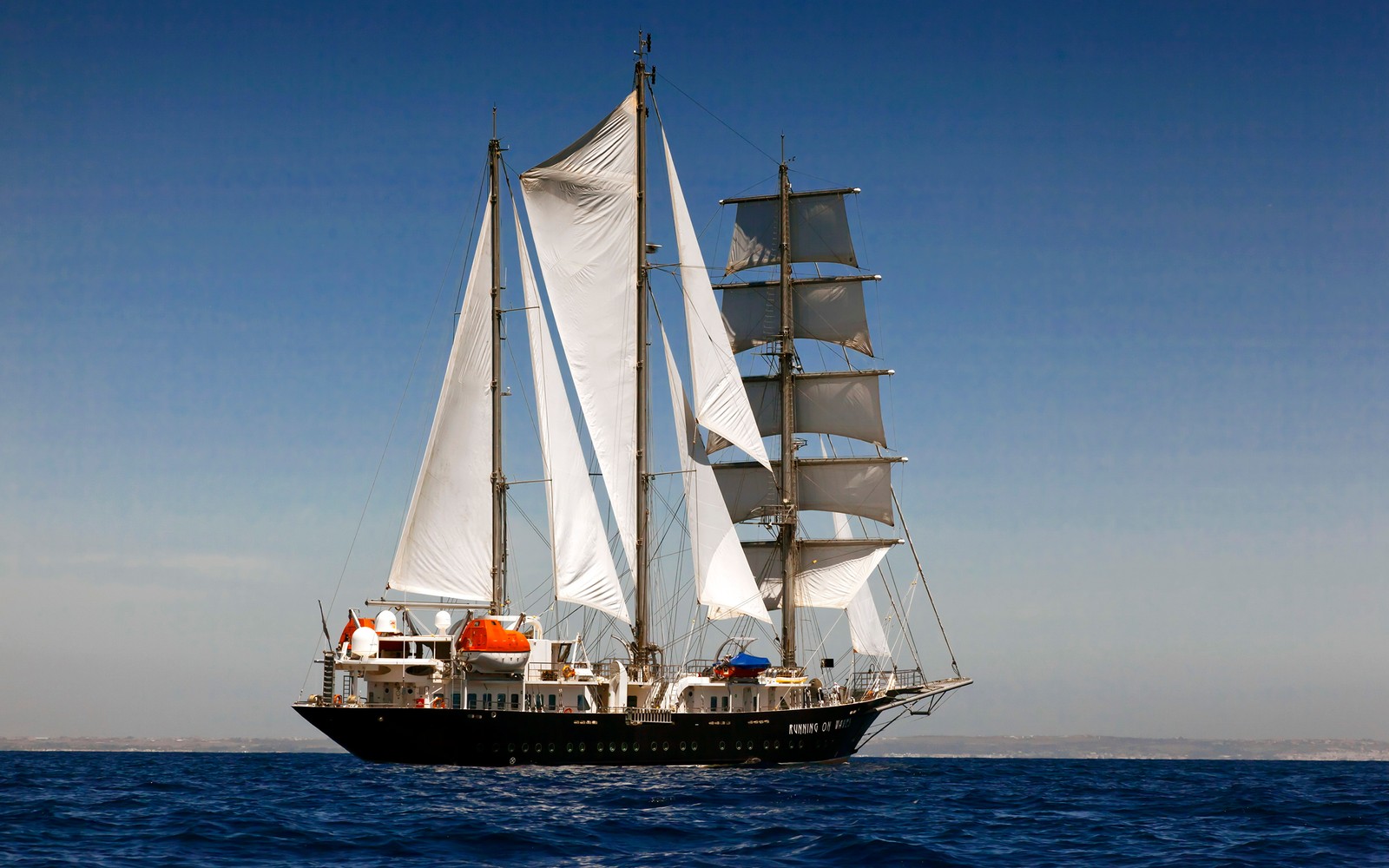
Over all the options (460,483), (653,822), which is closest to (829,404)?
(460,483)

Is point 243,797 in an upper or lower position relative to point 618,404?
lower

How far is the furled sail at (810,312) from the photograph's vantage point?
76.8 m

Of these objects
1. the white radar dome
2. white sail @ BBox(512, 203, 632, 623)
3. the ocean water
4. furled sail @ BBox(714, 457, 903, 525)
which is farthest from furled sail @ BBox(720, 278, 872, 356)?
the white radar dome

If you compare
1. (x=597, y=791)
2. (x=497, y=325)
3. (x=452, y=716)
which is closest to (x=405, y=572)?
(x=452, y=716)

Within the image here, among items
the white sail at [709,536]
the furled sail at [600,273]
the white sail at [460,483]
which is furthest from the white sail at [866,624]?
the white sail at [460,483]

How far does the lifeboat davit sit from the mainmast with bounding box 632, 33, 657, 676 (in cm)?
733

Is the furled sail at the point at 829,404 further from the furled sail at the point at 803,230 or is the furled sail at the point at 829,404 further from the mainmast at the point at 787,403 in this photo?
the furled sail at the point at 803,230

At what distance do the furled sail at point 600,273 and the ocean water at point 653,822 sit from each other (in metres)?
14.8

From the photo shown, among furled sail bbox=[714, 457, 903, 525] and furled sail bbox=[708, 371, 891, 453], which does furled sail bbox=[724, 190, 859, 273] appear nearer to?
furled sail bbox=[708, 371, 891, 453]

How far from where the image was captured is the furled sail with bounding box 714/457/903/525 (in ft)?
248

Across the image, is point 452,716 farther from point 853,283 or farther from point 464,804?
point 853,283

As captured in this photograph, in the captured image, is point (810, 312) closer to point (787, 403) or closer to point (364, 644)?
point (787, 403)

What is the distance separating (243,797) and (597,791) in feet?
43.4

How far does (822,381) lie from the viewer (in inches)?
3029
